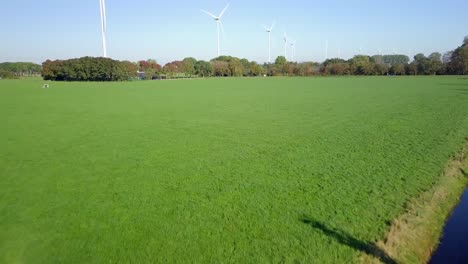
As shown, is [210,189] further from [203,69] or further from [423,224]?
[203,69]

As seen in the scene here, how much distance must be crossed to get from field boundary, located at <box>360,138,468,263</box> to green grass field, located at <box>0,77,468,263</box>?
277 millimetres

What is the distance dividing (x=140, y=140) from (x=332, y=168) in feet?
33.4

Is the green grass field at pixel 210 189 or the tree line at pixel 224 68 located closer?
the green grass field at pixel 210 189

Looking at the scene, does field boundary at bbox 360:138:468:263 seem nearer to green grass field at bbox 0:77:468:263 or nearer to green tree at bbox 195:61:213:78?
green grass field at bbox 0:77:468:263

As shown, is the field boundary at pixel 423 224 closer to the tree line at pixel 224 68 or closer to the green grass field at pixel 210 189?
the green grass field at pixel 210 189

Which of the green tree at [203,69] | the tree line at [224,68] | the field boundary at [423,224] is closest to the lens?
the field boundary at [423,224]

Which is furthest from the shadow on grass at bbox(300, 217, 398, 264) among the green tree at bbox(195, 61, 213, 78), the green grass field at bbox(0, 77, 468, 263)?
the green tree at bbox(195, 61, 213, 78)

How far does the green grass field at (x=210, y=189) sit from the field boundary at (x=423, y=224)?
277mm

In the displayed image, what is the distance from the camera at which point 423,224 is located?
30.8 ft

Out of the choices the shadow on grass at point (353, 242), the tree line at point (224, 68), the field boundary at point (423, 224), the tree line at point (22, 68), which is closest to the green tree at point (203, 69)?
the tree line at point (224, 68)

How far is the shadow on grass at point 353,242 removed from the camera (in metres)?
7.54

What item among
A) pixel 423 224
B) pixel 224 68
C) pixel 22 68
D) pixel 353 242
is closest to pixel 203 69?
pixel 224 68

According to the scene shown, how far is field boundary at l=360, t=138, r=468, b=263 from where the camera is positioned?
26.0 ft

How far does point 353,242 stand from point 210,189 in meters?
4.69
